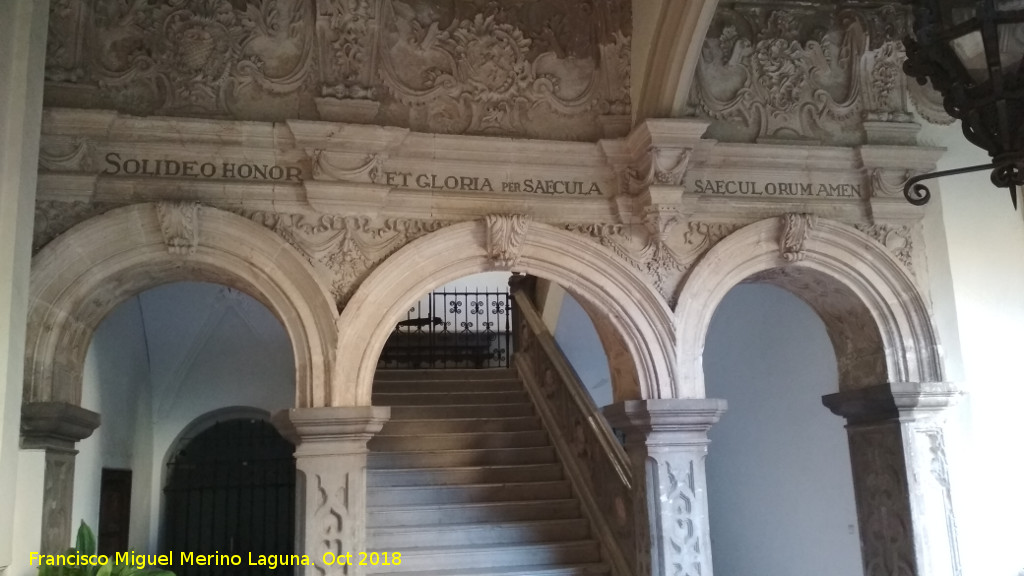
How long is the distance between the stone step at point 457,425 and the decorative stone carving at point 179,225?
3.14m

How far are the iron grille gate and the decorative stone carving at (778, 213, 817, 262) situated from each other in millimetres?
5190

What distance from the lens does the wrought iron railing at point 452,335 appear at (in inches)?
420

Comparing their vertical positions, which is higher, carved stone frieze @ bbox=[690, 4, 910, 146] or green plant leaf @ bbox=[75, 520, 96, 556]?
carved stone frieze @ bbox=[690, 4, 910, 146]

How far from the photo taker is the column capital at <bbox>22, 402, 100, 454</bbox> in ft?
13.8

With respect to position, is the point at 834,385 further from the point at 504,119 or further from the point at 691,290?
the point at 504,119

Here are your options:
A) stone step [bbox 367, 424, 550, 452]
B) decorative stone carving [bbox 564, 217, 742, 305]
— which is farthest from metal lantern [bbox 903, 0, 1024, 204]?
stone step [bbox 367, 424, 550, 452]

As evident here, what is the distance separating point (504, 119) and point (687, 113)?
1.13 m

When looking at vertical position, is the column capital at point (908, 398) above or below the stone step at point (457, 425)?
below

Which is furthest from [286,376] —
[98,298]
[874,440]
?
[874,440]

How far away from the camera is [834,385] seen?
20.8ft

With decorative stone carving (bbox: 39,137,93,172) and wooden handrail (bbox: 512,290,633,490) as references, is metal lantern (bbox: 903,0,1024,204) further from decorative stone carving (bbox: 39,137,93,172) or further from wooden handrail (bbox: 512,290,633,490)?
decorative stone carving (bbox: 39,137,93,172)

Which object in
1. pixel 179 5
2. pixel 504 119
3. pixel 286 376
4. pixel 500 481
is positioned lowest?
pixel 500 481

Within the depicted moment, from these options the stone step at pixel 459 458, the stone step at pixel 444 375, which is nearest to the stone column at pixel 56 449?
the stone step at pixel 459 458

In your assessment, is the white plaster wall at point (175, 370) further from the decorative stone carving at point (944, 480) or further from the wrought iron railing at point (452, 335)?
the decorative stone carving at point (944, 480)
